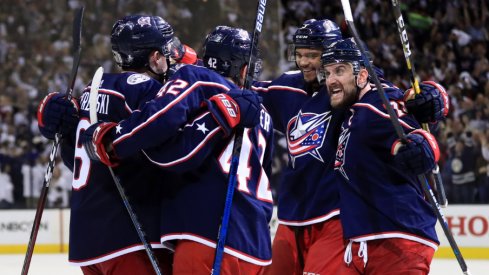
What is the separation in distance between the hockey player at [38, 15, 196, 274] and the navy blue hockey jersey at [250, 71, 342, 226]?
652 mm

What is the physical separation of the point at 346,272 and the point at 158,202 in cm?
74

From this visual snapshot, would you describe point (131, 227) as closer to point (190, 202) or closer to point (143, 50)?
point (190, 202)

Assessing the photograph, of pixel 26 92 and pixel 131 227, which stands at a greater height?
pixel 131 227

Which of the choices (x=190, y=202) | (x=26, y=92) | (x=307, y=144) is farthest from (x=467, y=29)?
(x=190, y=202)

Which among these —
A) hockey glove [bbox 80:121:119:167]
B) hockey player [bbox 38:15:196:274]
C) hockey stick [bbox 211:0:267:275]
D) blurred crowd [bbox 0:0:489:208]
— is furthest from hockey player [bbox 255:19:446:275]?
blurred crowd [bbox 0:0:489:208]

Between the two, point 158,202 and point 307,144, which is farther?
point 307,144

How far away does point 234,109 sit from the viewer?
3160mm

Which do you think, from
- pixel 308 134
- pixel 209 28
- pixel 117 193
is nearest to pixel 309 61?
pixel 308 134

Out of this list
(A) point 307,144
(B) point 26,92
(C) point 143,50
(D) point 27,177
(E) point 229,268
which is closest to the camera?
(E) point 229,268

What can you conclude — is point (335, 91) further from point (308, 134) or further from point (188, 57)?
point (188, 57)

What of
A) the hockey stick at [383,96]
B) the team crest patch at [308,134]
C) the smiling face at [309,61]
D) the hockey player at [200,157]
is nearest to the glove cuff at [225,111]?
the hockey player at [200,157]

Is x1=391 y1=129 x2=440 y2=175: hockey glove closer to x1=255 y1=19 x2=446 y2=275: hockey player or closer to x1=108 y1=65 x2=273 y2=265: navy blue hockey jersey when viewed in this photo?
x1=255 y1=19 x2=446 y2=275: hockey player

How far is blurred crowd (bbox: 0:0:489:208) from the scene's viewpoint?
10.9 m

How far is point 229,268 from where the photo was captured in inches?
125
